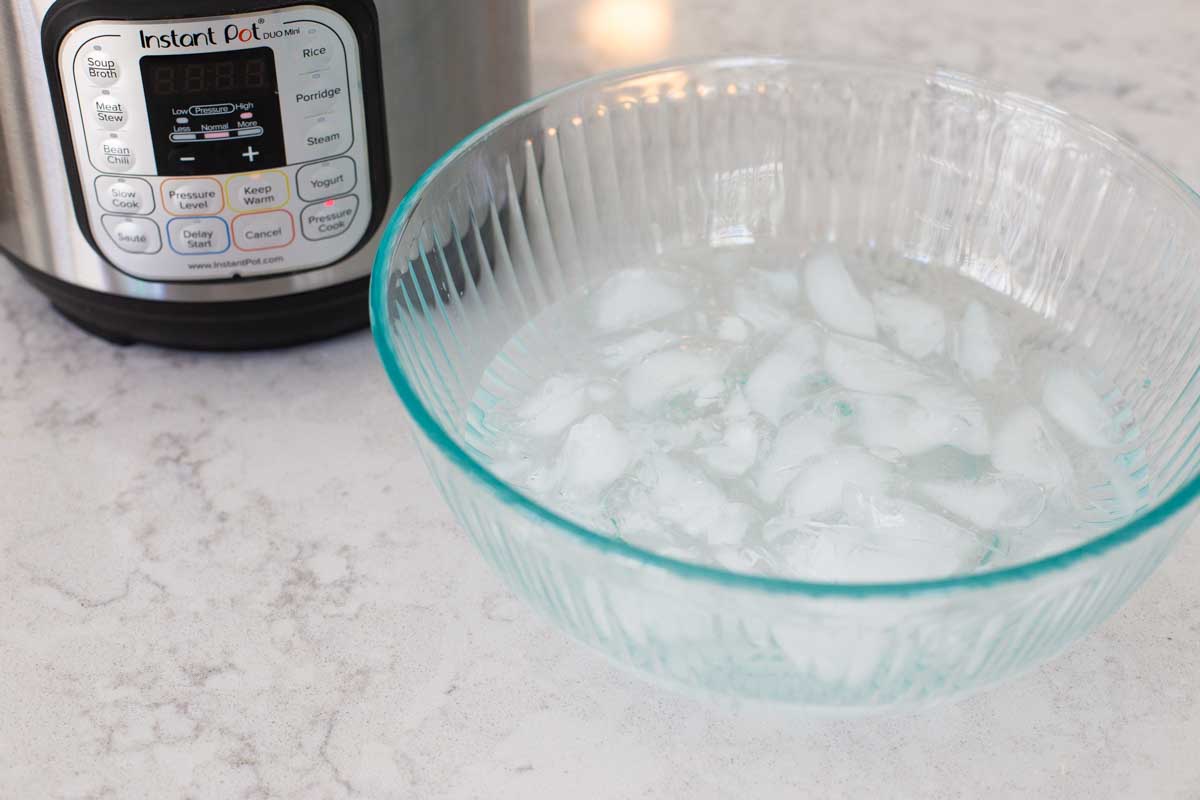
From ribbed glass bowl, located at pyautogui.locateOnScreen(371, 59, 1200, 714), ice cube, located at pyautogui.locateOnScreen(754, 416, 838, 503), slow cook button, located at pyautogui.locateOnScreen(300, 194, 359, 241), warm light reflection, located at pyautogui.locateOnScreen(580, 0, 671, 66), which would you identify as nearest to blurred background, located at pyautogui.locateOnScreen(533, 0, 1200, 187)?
warm light reflection, located at pyautogui.locateOnScreen(580, 0, 671, 66)

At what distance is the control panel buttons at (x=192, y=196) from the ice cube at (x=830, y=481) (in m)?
0.38

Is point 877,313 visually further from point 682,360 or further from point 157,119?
point 157,119

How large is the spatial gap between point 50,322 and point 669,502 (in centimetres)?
51

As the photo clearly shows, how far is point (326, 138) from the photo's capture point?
78 centimetres

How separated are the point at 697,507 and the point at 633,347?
0.17 metres

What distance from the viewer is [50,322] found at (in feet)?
3.09

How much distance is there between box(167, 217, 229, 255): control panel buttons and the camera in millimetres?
784

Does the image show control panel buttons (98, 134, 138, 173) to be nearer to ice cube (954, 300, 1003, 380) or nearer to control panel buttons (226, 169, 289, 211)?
control panel buttons (226, 169, 289, 211)

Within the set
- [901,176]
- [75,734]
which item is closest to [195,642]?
[75,734]

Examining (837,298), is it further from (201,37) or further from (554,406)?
(201,37)

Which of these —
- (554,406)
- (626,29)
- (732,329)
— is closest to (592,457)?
(554,406)

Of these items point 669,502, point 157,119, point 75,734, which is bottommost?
point 75,734

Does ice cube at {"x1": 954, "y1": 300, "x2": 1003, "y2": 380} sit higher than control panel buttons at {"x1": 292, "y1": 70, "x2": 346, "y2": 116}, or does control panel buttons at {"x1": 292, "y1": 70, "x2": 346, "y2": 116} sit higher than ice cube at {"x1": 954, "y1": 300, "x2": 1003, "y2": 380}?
control panel buttons at {"x1": 292, "y1": 70, "x2": 346, "y2": 116}

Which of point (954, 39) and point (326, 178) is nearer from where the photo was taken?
point (326, 178)
